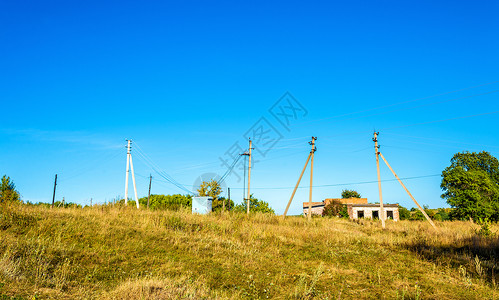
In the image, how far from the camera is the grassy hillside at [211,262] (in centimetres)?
721

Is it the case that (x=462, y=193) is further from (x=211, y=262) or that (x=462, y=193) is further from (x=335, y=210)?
(x=211, y=262)

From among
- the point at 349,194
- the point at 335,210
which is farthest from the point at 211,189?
the point at 349,194

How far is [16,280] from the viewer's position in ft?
20.8

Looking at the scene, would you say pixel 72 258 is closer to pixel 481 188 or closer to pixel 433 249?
pixel 433 249

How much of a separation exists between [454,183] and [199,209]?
3715cm

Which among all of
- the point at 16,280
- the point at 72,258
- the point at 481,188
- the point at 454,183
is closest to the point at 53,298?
the point at 16,280

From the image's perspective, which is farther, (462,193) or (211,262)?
(462,193)

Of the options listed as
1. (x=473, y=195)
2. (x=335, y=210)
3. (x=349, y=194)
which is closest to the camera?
(x=473, y=195)

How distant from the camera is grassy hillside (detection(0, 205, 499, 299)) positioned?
7215 millimetres

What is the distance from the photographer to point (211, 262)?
1016 cm

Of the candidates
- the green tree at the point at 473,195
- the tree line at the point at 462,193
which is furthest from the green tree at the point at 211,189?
the green tree at the point at 473,195

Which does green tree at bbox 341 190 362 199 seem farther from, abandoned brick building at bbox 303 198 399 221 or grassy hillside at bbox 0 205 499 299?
grassy hillside at bbox 0 205 499 299

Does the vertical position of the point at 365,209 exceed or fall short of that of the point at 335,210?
it exceeds it

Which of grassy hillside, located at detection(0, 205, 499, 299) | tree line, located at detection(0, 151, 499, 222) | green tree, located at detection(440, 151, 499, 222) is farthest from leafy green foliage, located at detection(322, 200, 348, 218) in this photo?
grassy hillside, located at detection(0, 205, 499, 299)
